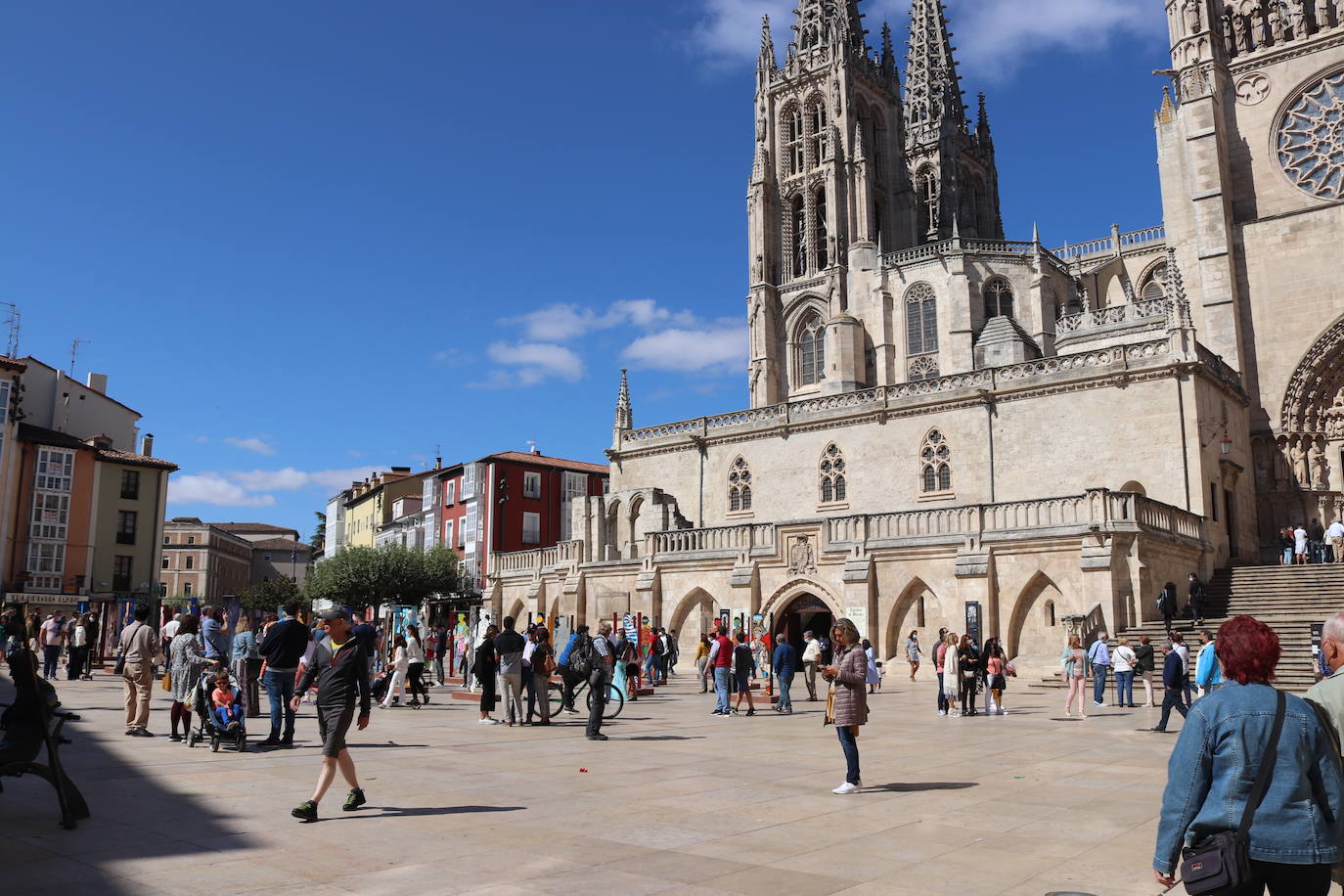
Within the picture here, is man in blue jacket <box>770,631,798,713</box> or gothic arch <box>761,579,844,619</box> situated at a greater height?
gothic arch <box>761,579,844,619</box>

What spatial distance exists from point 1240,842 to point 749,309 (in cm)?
5868

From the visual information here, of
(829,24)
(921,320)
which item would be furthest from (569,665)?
(829,24)

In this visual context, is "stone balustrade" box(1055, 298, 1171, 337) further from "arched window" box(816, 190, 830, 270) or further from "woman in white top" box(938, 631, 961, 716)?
"arched window" box(816, 190, 830, 270)

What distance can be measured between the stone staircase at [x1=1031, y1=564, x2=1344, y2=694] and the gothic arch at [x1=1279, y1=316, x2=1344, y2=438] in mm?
9294

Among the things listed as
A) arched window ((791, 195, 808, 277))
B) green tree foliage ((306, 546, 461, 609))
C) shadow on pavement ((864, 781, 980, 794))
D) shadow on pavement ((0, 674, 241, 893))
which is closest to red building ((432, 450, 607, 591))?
green tree foliage ((306, 546, 461, 609))

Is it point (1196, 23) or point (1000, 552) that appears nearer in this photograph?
point (1000, 552)

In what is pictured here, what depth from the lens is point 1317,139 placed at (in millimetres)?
37938

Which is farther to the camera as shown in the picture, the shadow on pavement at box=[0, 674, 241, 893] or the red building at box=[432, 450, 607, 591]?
the red building at box=[432, 450, 607, 591]

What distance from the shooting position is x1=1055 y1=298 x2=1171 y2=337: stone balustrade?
3644 centimetres

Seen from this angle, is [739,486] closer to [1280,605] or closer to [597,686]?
[1280,605]

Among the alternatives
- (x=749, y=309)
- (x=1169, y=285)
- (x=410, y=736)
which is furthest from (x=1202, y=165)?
(x=410, y=736)

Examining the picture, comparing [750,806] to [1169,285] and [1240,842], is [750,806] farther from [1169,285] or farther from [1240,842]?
[1169,285]

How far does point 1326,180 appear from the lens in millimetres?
37531

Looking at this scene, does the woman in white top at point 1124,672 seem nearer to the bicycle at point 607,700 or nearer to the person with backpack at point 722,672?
the person with backpack at point 722,672
